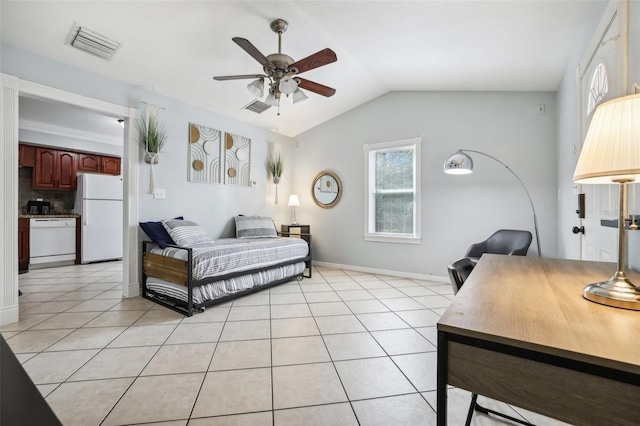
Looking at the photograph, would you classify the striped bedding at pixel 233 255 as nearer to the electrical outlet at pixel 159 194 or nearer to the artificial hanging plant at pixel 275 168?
the electrical outlet at pixel 159 194

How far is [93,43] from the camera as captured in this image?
2.61 meters

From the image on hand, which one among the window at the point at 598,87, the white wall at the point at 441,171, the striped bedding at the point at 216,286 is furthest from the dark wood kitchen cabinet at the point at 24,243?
the window at the point at 598,87

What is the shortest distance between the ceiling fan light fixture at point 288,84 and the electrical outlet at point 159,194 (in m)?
2.18

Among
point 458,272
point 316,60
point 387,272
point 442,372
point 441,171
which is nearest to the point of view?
point 442,372

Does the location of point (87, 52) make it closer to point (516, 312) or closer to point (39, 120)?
point (39, 120)

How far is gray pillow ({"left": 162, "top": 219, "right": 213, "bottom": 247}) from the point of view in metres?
3.26

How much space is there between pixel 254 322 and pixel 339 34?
314 centimetres

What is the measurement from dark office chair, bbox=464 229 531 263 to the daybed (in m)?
2.43

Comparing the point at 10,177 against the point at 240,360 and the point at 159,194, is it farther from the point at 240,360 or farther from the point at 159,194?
the point at 240,360

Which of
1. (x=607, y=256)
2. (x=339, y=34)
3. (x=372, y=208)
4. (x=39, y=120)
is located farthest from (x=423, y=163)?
(x=39, y=120)

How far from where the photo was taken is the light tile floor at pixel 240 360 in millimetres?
1472

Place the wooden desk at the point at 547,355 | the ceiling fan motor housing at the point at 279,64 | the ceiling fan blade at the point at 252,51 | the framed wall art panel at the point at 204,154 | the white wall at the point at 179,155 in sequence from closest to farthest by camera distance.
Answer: the wooden desk at the point at 547,355 → the ceiling fan blade at the point at 252,51 → the ceiling fan motor housing at the point at 279,64 → the white wall at the point at 179,155 → the framed wall art panel at the point at 204,154

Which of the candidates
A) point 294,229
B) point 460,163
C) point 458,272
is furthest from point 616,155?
point 294,229

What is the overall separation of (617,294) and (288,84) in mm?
2503
